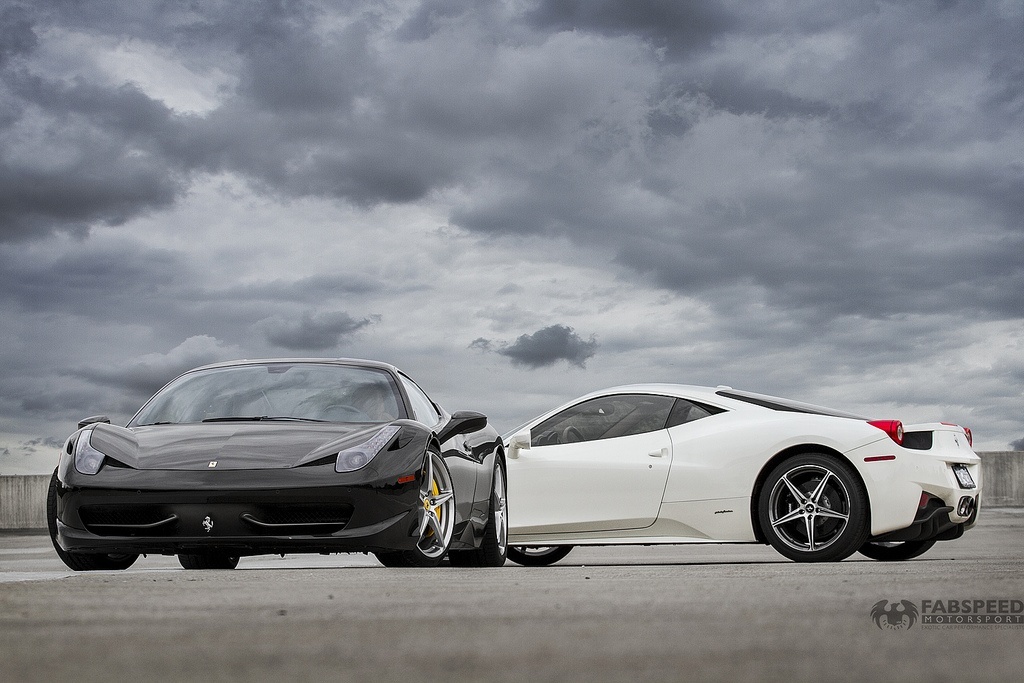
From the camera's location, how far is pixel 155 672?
3.01m

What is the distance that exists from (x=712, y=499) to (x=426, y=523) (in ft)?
8.73

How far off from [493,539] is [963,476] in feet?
11.3

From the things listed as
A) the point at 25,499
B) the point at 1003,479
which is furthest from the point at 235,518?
the point at 1003,479

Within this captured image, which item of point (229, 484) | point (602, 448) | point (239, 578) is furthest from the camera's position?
point (602, 448)

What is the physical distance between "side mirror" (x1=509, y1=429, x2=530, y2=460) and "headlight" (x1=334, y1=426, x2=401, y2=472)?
265 centimetres

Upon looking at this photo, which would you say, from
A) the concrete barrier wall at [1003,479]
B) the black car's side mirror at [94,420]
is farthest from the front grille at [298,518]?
the concrete barrier wall at [1003,479]

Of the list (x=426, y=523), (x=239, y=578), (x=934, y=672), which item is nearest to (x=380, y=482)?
(x=426, y=523)

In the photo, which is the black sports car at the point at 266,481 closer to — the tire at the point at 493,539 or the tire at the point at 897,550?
the tire at the point at 493,539

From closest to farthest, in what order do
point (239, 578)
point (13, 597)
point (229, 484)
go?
point (13, 597) < point (239, 578) < point (229, 484)

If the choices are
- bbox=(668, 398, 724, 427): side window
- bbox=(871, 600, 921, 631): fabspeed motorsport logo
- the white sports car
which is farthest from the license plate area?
bbox=(871, 600, 921, 631): fabspeed motorsport logo

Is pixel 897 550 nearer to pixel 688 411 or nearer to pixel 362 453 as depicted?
pixel 688 411

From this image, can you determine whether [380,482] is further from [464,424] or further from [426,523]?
[464,424]

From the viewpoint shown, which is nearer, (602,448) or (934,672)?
(934,672)

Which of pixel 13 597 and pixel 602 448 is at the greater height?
pixel 602 448
